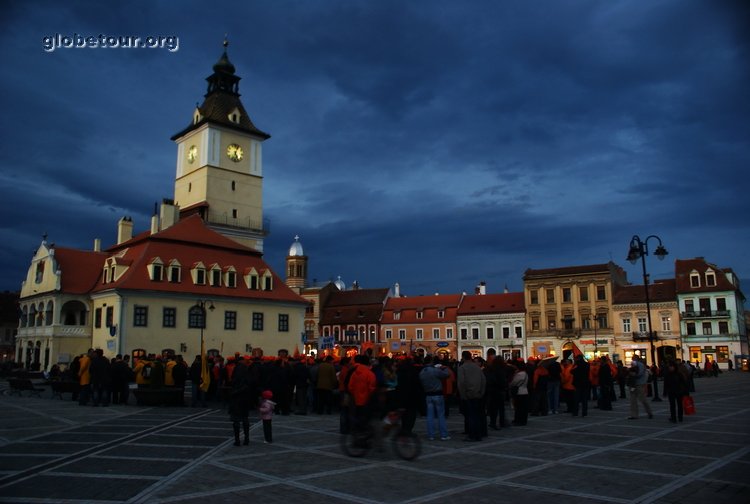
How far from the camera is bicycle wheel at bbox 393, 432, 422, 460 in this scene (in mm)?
11172

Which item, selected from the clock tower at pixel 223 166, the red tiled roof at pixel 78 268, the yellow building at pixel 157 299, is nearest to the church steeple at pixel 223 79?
the clock tower at pixel 223 166

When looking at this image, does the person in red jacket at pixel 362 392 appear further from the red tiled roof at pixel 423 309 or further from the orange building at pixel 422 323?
the red tiled roof at pixel 423 309

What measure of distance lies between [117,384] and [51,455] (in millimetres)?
11600

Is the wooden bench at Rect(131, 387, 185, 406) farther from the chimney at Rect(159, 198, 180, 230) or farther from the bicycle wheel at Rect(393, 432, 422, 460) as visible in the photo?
the chimney at Rect(159, 198, 180, 230)

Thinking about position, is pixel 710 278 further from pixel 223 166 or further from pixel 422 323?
pixel 223 166

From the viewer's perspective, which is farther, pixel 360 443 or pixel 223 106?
pixel 223 106

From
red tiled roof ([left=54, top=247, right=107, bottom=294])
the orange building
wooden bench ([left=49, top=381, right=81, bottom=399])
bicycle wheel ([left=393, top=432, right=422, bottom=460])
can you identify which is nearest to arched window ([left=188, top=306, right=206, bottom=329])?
red tiled roof ([left=54, top=247, right=107, bottom=294])

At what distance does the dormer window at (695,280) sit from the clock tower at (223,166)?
46.5 metres

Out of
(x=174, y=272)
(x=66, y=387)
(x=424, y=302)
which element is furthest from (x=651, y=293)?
(x=66, y=387)

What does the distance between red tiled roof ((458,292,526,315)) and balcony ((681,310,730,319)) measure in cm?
1738

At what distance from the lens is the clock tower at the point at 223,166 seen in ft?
201

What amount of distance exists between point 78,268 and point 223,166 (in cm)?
1997

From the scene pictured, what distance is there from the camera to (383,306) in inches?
3253

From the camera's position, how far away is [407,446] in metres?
11.2
